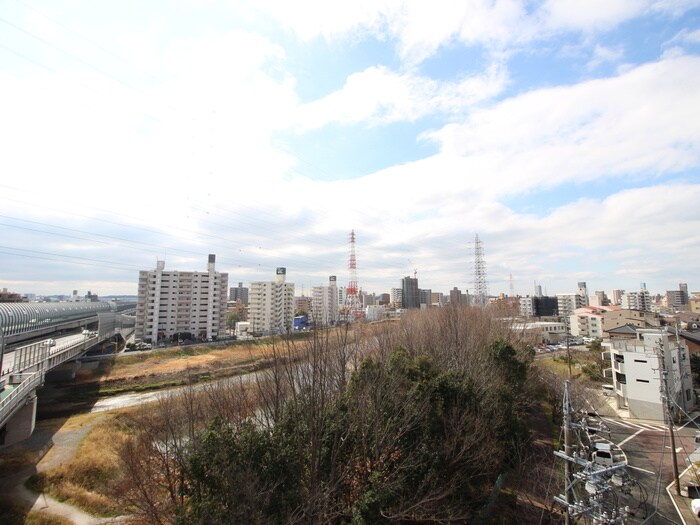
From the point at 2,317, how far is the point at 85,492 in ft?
50.7

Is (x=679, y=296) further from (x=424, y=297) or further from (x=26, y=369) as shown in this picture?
(x=26, y=369)

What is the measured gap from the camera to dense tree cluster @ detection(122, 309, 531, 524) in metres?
6.36

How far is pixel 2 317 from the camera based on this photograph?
21359 millimetres

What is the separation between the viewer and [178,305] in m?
55.2

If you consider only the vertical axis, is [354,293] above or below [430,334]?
above

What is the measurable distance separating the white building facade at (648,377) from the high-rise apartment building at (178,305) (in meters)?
53.1

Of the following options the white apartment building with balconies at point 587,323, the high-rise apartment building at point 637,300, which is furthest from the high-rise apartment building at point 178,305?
the high-rise apartment building at point 637,300

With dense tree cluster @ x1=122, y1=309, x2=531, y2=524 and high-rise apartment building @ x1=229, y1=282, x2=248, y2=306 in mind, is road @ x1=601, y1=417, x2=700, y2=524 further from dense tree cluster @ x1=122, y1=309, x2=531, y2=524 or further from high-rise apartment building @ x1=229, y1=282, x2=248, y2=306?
high-rise apartment building @ x1=229, y1=282, x2=248, y2=306

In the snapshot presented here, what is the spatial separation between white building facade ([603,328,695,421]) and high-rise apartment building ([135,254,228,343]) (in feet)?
174

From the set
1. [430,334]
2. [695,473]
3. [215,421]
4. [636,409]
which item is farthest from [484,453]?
[636,409]

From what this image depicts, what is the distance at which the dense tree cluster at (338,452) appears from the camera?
636 cm

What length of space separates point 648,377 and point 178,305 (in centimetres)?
5721

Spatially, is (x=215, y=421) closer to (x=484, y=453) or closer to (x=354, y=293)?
(x=484, y=453)

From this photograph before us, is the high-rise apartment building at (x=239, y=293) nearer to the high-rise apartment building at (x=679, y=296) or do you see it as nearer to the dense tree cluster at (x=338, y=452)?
the dense tree cluster at (x=338, y=452)
